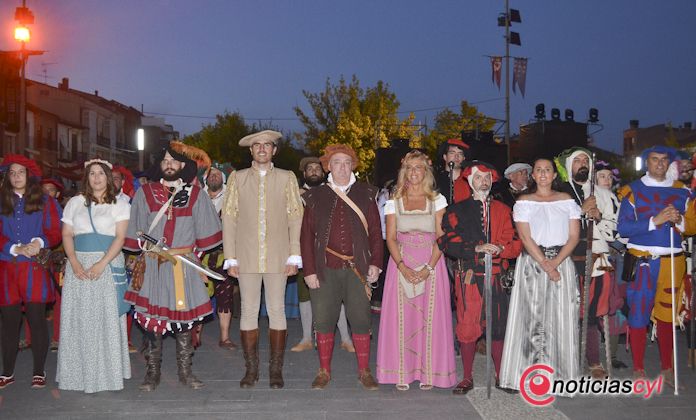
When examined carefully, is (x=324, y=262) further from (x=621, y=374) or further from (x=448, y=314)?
(x=621, y=374)

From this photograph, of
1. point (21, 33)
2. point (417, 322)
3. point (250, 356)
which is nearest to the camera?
point (417, 322)

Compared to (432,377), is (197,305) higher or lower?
higher

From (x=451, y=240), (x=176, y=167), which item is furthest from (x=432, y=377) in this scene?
(x=176, y=167)

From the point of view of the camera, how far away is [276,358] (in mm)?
6289

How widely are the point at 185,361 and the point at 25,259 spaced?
67.0 inches

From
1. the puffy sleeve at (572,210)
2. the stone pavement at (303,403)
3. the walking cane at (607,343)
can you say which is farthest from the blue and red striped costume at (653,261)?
the puffy sleeve at (572,210)

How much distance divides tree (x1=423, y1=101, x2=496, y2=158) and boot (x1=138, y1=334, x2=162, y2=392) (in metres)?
33.8

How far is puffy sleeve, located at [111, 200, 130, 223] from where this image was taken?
612 cm

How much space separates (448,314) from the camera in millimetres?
6043

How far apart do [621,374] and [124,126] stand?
67907 millimetres

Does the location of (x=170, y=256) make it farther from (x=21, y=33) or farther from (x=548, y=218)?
(x=21, y=33)

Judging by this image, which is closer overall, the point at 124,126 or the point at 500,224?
the point at 500,224

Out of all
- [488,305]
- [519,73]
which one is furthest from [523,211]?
[519,73]

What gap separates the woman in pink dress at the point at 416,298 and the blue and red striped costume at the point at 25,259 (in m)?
3.06
